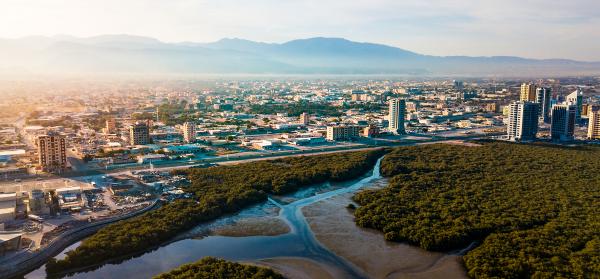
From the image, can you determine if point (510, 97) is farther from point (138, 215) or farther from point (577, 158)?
point (138, 215)

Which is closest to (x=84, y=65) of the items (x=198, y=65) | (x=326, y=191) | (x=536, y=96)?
(x=198, y=65)

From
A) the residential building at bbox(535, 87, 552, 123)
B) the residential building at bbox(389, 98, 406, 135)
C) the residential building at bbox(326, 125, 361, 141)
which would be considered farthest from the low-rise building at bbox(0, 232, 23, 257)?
the residential building at bbox(535, 87, 552, 123)

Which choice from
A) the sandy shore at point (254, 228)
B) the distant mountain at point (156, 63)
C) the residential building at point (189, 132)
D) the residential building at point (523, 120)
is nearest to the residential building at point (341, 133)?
the residential building at point (189, 132)

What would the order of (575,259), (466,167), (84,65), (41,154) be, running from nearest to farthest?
(575,259), (41,154), (466,167), (84,65)

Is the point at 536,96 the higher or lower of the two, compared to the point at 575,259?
higher

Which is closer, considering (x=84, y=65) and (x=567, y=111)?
(x=567, y=111)

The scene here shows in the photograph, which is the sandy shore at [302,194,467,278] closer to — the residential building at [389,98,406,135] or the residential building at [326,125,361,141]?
the residential building at [326,125,361,141]
